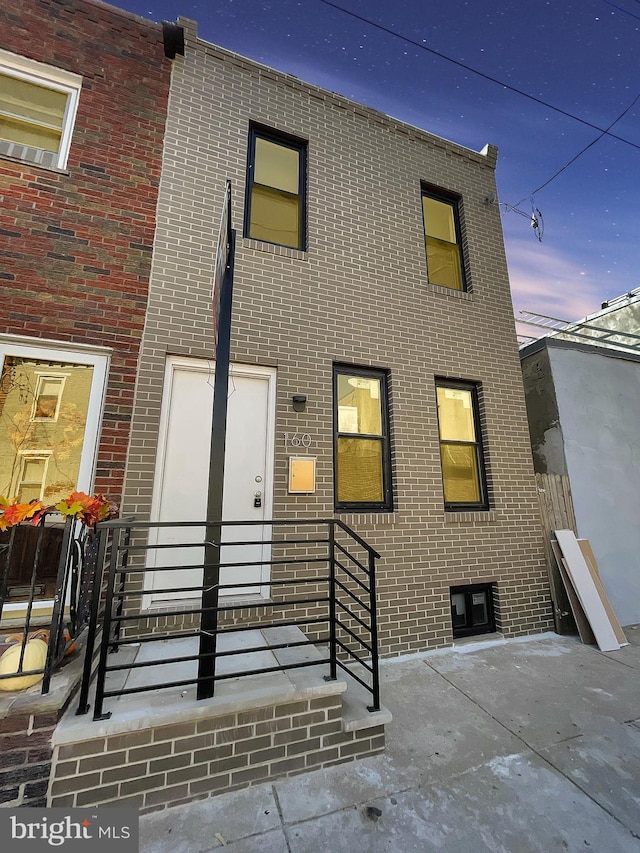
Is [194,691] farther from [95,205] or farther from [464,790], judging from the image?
[95,205]

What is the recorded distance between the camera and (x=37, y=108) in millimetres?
3834

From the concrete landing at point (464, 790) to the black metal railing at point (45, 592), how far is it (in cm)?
96

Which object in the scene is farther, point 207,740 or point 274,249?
point 274,249

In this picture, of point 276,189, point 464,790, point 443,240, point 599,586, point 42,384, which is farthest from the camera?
point 443,240

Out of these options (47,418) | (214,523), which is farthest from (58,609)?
(47,418)

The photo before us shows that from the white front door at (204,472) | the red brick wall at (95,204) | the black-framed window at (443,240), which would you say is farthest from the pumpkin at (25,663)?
the black-framed window at (443,240)

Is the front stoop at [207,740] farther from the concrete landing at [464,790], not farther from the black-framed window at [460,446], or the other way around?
the black-framed window at [460,446]

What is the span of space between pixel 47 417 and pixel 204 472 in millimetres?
1413

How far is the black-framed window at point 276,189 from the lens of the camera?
439 centimetres

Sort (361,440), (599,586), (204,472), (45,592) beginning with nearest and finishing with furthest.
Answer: (45,592) < (204,472) < (361,440) < (599,586)

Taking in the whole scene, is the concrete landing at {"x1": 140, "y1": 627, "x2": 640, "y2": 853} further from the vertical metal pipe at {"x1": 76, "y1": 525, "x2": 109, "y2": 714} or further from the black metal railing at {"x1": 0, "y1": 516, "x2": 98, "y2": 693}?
the black metal railing at {"x1": 0, "y1": 516, "x2": 98, "y2": 693}

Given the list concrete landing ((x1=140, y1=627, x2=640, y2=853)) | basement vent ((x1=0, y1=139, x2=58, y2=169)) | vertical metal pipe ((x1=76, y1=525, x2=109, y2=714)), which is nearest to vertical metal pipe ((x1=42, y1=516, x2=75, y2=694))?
vertical metal pipe ((x1=76, y1=525, x2=109, y2=714))

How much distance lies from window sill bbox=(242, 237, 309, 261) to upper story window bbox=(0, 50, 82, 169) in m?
1.88

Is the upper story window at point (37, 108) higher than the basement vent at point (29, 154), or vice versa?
the upper story window at point (37, 108)
